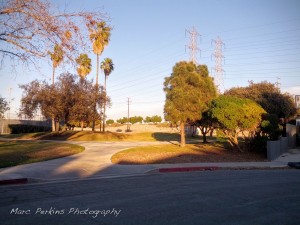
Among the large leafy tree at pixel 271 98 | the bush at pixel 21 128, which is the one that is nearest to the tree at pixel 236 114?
the large leafy tree at pixel 271 98

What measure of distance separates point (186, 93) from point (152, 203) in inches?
751

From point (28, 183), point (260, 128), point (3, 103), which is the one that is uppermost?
point (3, 103)

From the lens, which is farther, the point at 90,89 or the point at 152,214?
the point at 90,89

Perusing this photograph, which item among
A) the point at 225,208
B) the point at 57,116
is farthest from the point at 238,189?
the point at 57,116

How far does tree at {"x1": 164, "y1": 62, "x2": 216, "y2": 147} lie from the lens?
26.2 metres

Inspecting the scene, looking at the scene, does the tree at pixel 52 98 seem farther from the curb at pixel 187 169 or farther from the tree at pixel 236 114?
the curb at pixel 187 169

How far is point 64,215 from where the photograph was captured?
6656 mm

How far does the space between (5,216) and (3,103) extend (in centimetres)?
3920

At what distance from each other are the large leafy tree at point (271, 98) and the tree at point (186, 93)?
Answer: 16370 millimetres

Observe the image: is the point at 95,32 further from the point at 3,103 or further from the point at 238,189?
the point at 3,103

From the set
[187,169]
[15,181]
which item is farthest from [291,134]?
[15,181]

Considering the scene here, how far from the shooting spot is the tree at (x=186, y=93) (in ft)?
86.1

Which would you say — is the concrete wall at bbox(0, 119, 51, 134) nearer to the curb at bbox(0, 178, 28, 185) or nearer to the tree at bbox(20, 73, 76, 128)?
the tree at bbox(20, 73, 76, 128)

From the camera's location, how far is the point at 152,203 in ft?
25.6
